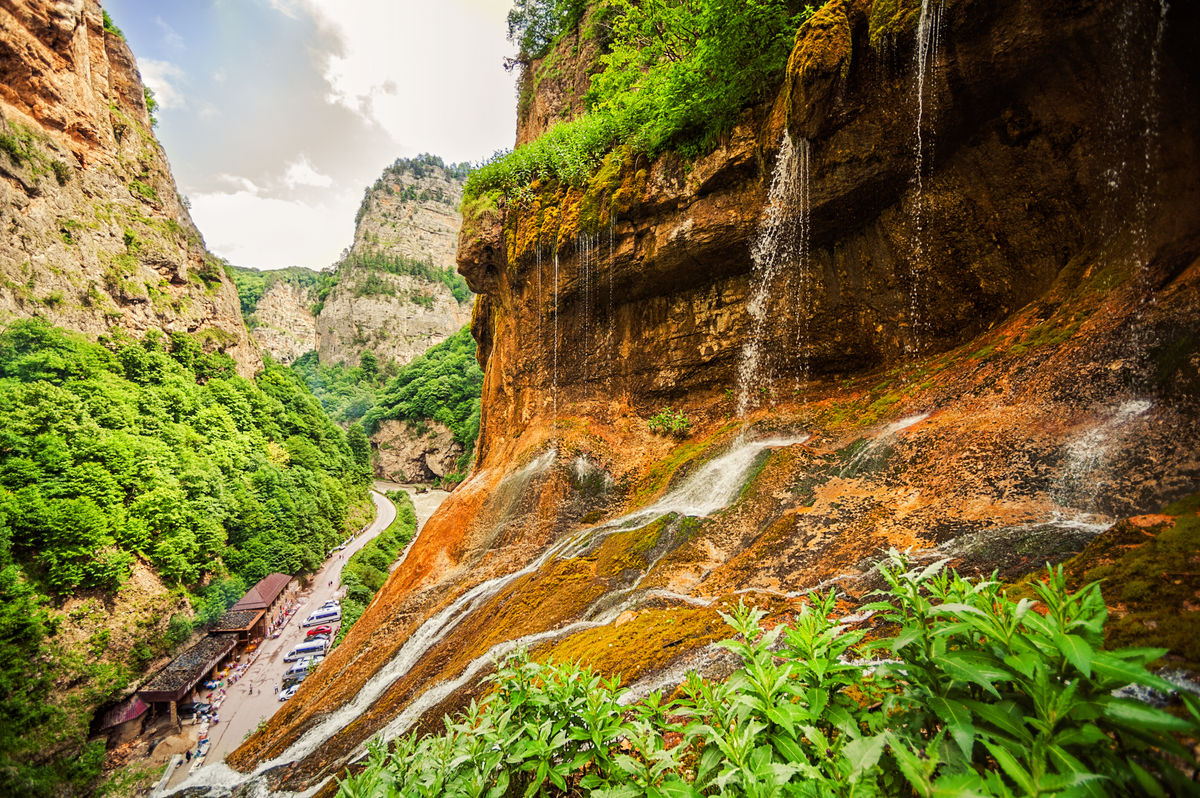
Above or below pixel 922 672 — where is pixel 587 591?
below

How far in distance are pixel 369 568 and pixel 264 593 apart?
561 centimetres

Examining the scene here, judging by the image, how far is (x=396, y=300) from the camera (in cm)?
8900

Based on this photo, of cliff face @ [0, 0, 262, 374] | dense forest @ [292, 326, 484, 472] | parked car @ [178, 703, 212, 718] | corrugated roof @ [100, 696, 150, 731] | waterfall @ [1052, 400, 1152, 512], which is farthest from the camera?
dense forest @ [292, 326, 484, 472]

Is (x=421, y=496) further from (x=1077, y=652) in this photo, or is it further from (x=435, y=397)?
(x=1077, y=652)

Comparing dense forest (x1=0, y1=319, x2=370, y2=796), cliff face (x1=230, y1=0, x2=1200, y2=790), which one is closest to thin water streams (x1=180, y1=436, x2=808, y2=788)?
cliff face (x1=230, y1=0, x2=1200, y2=790)

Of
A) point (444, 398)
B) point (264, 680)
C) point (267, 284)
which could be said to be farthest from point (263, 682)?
point (267, 284)

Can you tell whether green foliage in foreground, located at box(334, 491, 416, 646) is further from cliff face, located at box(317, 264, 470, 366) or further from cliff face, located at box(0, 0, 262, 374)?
cliff face, located at box(317, 264, 470, 366)

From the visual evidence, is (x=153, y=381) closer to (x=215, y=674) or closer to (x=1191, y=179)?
(x=215, y=674)

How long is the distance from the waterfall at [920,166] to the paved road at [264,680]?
24909 millimetres

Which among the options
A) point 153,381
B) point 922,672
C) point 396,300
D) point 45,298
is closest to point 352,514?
point 153,381

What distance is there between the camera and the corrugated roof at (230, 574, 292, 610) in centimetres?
2528

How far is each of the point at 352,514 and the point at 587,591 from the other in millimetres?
A: 41398

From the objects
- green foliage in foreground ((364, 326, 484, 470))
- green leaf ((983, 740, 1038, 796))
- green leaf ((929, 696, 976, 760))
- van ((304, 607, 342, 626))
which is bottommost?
van ((304, 607, 342, 626))

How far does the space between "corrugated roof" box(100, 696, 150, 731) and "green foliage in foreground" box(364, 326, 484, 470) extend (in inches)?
1438
